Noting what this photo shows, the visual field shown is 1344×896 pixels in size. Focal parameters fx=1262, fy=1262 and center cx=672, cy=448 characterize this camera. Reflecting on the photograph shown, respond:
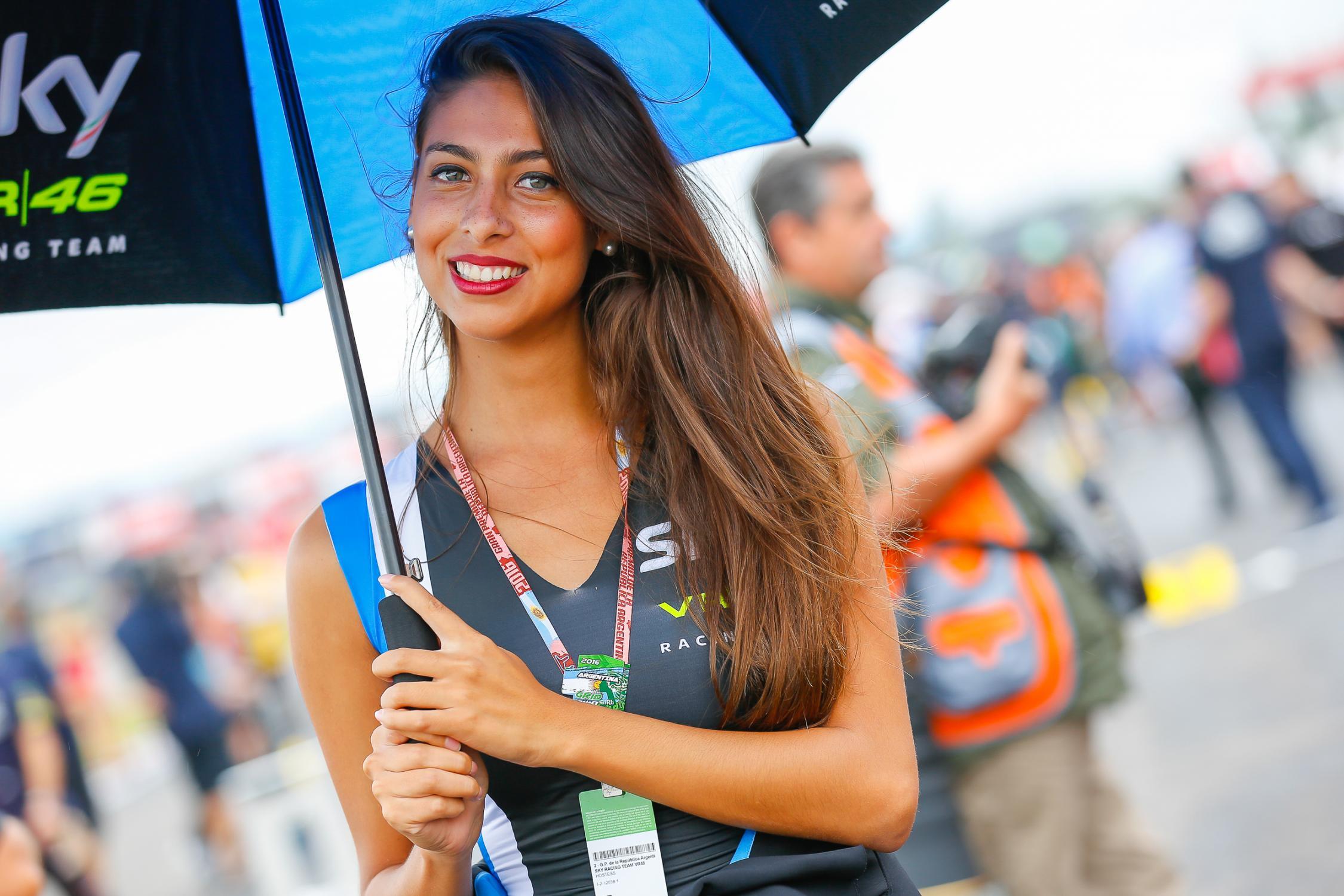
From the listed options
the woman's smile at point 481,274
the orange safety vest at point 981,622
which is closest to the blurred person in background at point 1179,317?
the orange safety vest at point 981,622

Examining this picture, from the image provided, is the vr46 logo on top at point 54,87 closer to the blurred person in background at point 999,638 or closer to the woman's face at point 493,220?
the woman's face at point 493,220

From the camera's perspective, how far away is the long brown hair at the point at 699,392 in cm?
190

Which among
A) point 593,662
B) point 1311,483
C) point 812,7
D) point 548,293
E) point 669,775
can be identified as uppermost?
point 812,7

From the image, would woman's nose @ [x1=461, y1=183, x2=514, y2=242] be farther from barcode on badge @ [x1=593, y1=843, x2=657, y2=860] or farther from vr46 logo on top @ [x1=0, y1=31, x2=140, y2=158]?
barcode on badge @ [x1=593, y1=843, x2=657, y2=860]

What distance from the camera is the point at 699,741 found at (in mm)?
1764

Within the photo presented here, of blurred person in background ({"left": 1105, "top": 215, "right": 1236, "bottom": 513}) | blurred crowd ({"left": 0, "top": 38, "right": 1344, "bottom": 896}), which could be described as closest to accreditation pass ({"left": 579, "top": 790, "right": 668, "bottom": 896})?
blurred crowd ({"left": 0, "top": 38, "right": 1344, "bottom": 896})

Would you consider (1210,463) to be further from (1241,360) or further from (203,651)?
(203,651)

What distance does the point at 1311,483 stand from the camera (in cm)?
883

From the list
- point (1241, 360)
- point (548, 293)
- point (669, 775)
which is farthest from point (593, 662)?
point (1241, 360)

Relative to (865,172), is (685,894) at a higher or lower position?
lower

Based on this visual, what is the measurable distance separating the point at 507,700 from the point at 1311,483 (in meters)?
8.58

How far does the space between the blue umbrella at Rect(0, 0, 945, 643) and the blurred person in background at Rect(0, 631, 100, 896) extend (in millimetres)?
4507

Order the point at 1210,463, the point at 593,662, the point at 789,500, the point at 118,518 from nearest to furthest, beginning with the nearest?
the point at 593,662 → the point at 789,500 → the point at 1210,463 → the point at 118,518

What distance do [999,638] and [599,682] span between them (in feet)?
6.21
